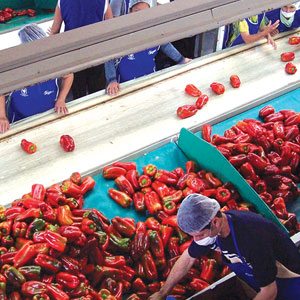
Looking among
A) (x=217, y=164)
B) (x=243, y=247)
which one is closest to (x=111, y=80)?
(x=217, y=164)

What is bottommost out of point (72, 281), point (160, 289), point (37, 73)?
point (160, 289)

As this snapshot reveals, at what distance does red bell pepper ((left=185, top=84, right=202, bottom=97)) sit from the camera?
4.82 m

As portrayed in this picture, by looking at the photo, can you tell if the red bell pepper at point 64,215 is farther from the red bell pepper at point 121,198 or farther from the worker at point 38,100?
the worker at point 38,100

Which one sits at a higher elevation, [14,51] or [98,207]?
[14,51]

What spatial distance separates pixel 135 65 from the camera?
5336 mm

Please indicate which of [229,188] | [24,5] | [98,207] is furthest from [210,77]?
[24,5]

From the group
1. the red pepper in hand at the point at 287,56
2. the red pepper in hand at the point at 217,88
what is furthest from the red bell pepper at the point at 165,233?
the red pepper in hand at the point at 287,56

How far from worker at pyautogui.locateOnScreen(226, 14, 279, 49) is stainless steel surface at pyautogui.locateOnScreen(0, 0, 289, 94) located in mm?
3427

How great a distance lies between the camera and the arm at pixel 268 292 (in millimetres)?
2840

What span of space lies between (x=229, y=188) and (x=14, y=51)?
2.51 m

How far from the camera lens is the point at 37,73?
1.83 metres

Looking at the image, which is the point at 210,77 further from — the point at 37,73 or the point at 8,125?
the point at 37,73

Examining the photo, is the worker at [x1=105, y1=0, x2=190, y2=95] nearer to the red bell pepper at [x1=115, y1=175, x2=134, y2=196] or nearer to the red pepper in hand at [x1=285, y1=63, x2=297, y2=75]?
the red pepper in hand at [x1=285, y1=63, x2=297, y2=75]

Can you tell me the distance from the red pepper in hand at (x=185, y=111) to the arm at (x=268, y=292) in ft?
7.04
